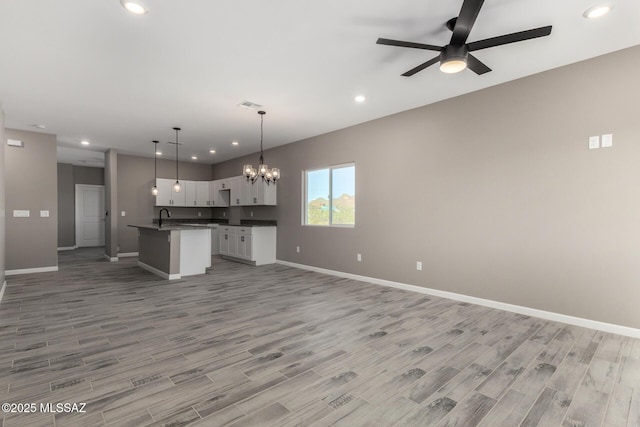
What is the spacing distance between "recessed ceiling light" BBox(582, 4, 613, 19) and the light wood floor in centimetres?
284

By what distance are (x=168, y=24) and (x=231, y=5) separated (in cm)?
64

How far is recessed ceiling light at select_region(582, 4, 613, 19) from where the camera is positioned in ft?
7.94

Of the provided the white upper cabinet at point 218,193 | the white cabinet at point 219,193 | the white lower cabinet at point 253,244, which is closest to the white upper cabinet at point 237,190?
the white upper cabinet at point 218,193

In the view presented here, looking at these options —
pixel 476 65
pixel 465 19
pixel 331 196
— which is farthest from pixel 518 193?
pixel 331 196

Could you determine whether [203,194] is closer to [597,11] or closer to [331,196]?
[331,196]

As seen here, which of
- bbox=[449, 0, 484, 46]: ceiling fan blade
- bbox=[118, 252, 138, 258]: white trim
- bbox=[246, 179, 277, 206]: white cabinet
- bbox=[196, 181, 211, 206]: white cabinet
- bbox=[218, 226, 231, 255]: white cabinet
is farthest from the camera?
bbox=[196, 181, 211, 206]: white cabinet

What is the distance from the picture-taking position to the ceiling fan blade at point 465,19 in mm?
2004

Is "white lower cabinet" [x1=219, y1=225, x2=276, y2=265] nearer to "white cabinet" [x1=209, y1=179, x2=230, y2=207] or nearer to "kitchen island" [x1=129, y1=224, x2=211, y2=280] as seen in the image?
"kitchen island" [x1=129, y1=224, x2=211, y2=280]

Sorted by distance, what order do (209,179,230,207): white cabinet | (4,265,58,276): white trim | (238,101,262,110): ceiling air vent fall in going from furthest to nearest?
(209,179,230,207): white cabinet < (4,265,58,276): white trim < (238,101,262,110): ceiling air vent

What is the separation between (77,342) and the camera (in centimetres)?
284

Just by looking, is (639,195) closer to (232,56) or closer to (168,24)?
(232,56)

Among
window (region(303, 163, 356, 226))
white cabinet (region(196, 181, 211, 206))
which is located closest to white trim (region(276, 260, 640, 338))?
window (region(303, 163, 356, 226))

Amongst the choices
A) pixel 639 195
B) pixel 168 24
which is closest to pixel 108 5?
pixel 168 24

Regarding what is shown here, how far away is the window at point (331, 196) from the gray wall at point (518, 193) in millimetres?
325
